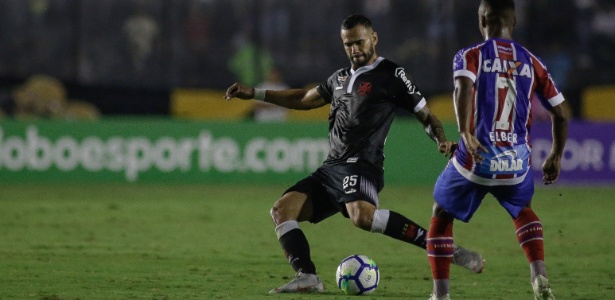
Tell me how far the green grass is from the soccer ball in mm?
132

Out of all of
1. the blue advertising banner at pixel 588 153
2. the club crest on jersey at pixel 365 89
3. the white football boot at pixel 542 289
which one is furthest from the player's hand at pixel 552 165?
the blue advertising banner at pixel 588 153

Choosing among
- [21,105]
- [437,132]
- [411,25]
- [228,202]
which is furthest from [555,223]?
[21,105]

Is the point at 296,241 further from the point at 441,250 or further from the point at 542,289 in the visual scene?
the point at 542,289

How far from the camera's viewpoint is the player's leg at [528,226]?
6.94 metres

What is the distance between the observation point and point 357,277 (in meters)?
7.80

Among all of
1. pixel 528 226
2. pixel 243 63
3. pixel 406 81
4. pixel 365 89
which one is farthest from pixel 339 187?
pixel 243 63

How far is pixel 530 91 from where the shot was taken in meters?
6.84

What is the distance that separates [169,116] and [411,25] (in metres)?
5.17

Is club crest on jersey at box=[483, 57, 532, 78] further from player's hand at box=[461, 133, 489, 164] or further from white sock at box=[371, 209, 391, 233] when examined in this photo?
white sock at box=[371, 209, 391, 233]

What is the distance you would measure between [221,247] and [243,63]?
10.8 metres

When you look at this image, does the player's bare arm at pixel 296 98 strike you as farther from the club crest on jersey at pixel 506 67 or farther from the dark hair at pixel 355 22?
the club crest on jersey at pixel 506 67

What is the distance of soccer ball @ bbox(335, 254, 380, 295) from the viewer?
25.6 ft

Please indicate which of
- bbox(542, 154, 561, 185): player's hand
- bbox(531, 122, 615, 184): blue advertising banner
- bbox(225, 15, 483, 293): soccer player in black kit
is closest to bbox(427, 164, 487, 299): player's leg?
bbox(542, 154, 561, 185): player's hand

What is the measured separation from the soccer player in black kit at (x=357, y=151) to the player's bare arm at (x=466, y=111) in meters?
1.31
